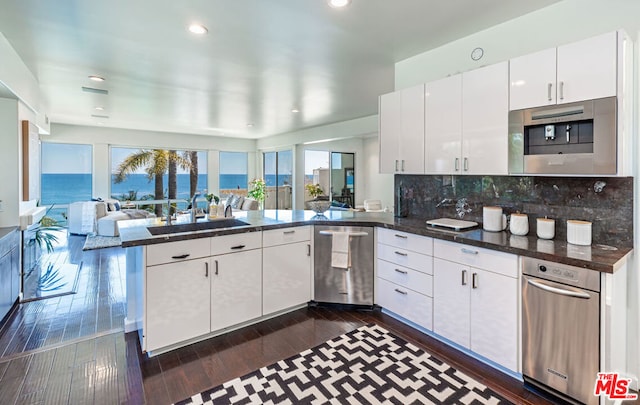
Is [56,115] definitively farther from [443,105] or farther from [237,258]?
[443,105]

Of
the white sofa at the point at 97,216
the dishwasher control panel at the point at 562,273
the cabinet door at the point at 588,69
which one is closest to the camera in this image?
the dishwasher control panel at the point at 562,273

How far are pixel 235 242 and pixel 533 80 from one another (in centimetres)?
260

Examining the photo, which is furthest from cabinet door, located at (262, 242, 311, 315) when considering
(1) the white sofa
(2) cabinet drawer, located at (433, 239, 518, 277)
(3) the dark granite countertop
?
(1) the white sofa

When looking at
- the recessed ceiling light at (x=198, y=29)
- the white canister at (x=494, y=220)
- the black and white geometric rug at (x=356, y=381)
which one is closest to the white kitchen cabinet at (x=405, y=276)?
the black and white geometric rug at (x=356, y=381)

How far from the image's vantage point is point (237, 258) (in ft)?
9.32

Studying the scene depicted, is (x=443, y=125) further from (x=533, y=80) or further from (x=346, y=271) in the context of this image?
(x=346, y=271)

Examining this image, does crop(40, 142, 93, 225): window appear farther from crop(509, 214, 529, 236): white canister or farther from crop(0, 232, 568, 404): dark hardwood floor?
crop(509, 214, 529, 236): white canister

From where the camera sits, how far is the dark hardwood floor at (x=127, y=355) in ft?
6.77

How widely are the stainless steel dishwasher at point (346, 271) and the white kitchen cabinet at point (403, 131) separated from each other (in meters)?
0.74

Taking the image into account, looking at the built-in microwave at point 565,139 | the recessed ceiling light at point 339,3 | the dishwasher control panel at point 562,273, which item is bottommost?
the dishwasher control panel at point 562,273

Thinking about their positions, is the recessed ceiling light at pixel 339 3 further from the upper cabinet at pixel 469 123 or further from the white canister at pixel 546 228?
the white canister at pixel 546 228

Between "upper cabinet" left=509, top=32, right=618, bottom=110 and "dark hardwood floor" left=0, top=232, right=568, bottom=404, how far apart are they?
6.30 feet

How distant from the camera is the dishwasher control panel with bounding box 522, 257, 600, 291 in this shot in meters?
1.77

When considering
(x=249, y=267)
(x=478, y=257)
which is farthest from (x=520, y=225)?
(x=249, y=267)
